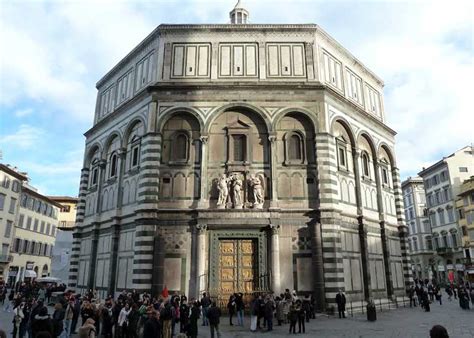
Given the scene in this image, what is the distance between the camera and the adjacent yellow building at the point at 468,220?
42.3 metres

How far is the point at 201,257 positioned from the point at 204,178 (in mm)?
4009

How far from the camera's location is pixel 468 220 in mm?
43125

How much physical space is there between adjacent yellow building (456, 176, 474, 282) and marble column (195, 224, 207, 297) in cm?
3657

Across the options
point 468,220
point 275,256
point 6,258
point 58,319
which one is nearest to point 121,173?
point 275,256

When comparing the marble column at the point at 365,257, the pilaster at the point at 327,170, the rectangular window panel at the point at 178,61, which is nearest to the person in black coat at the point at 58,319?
the pilaster at the point at 327,170

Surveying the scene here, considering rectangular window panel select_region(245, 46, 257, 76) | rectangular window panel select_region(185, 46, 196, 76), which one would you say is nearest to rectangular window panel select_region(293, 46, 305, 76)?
rectangular window panel select_region(245, 46, 257, 76)

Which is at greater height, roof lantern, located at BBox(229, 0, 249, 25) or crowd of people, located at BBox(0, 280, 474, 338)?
roof lantern, located at BBox(229, 0, 249, 25)

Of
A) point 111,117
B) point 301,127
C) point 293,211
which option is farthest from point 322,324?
point 111,117

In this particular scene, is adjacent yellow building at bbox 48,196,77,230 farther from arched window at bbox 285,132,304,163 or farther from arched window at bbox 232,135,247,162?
arched window at bbox 285,132,304,163

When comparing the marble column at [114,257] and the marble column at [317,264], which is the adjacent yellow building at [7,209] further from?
the marble column at [317,264]

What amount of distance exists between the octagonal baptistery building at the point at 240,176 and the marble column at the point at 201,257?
5cm

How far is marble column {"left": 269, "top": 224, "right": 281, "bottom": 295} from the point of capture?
17562 mm

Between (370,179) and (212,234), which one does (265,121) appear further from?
(370,179)

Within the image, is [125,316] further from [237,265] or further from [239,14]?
[239,14]
